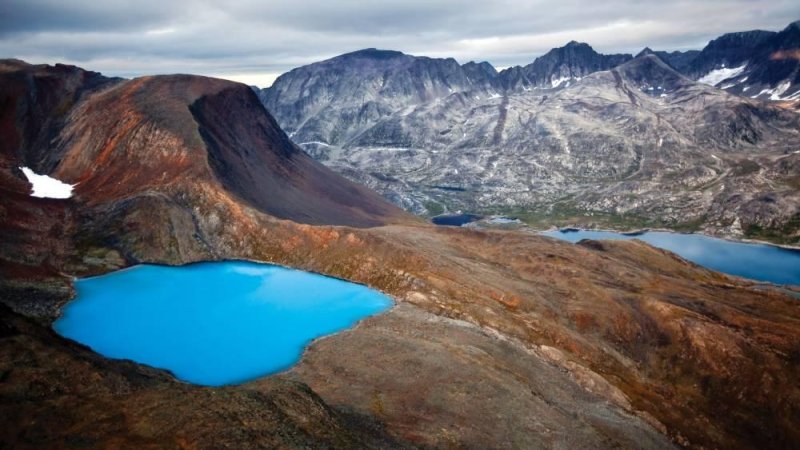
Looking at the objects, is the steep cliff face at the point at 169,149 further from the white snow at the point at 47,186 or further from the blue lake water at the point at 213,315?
the blue lake water at the point at 213,315

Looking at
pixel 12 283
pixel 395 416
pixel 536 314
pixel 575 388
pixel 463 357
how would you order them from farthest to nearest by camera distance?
pixel 536 314 → pixel 12 283 → pixel 575 388 → pixel 463 357 → pixel 395 416

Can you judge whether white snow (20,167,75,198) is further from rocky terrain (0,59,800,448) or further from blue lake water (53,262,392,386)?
blue lake water (53,262,392,386)

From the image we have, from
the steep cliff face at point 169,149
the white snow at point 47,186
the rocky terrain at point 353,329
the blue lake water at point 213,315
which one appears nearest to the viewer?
the rocky terrain at point 353,329

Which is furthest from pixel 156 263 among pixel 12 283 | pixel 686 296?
pixel 686 296

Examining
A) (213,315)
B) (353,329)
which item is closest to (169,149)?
(213,315)

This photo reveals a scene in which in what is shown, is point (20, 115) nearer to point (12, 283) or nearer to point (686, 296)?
point (12, 283)

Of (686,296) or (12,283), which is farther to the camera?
(686,296)

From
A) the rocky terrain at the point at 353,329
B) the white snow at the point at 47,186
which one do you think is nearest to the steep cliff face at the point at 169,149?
the rocky terrain at the point at 353,329

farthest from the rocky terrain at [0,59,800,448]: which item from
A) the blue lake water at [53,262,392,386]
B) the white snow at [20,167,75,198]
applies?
the blue lake water at [53,262,392,386]
